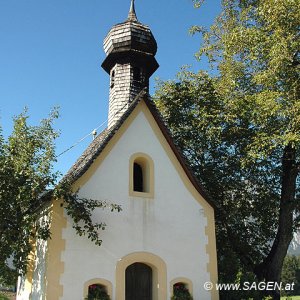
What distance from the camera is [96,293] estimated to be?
459 inches

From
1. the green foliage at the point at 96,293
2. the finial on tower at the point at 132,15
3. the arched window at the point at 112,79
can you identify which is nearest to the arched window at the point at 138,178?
the green foliage at the point at 96,293

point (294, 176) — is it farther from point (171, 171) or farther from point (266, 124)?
point (171, 171)

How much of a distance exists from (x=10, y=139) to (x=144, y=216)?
15.9ft

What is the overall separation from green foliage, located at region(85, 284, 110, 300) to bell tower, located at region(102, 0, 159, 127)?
676cm

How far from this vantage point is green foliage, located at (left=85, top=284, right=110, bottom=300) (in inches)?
456

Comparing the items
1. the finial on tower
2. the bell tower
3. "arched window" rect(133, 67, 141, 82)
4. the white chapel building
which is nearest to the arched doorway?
the white chapel building

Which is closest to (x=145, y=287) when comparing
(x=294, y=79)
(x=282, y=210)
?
(x=282, y=210)

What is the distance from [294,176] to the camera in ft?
55.3

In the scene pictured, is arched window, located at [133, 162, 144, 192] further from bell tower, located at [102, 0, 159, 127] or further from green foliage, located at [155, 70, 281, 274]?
green foliage, located at [155, 70, 281, 274]

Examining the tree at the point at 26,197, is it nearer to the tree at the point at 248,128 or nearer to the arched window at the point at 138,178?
the arched window at the point at 138,178

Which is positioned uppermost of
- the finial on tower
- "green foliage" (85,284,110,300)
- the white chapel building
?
the finial on tower

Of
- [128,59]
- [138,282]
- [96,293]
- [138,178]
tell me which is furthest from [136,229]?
[128,59]

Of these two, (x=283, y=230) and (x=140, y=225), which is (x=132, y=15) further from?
(x=283, y=230)

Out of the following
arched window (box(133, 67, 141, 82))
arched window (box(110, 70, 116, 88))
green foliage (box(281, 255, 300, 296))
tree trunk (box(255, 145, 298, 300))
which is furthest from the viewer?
green foliage (box(281, 255, 300, 296))
